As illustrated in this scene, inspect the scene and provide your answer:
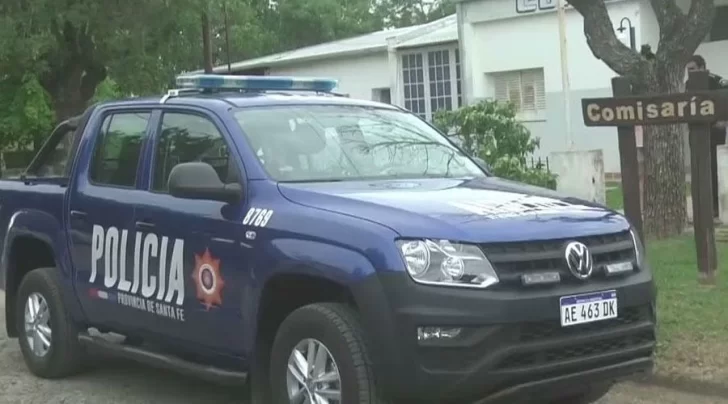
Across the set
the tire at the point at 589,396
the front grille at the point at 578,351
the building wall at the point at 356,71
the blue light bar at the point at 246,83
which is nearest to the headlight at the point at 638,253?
the front grille at the point at 578,351

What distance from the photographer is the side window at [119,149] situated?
7211 millimetres

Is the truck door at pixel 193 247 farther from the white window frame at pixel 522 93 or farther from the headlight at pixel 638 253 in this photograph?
the white window frame at pixel 522 93

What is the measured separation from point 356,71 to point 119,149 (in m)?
22.7

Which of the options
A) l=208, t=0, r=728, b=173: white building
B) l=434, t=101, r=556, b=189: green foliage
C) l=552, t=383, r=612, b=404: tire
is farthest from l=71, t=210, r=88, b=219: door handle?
l=208, t=0, r=728, b=173: white building

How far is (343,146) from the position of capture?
6.65m

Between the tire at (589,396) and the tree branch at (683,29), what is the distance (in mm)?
5373

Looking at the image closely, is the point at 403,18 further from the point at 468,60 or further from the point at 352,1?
the point at 468,60

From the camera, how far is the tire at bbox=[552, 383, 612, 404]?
6.29 m

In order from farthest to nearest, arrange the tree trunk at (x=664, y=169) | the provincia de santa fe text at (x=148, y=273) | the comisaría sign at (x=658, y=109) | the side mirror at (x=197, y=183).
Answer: the tree trunk at (x=664, y=169)
the comisaría sign at (x=658, y=109)
the provincia de santa fe text at (x=148, y=273)
the side mirror at (x=197, y=183)

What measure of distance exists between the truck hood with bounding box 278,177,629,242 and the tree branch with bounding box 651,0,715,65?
16.9 ft

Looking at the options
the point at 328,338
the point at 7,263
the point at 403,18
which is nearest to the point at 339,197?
the point at 328,338

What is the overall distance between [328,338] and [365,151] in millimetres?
1517

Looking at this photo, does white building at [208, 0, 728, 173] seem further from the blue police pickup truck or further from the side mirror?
the side mirror

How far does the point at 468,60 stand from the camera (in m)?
25.2
